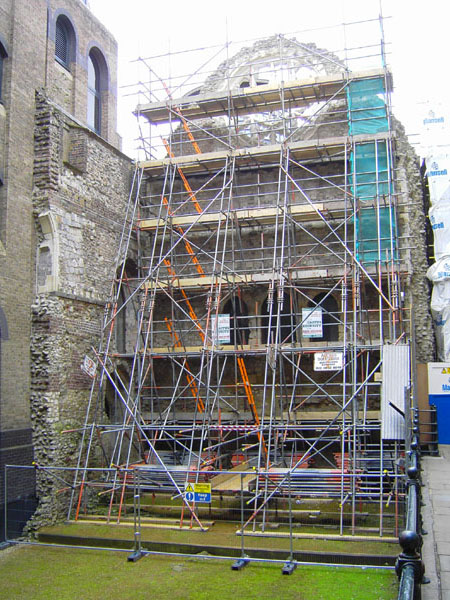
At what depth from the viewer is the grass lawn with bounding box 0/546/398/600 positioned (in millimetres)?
8438

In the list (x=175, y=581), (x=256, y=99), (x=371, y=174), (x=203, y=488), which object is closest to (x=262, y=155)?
(x=256, y=99)

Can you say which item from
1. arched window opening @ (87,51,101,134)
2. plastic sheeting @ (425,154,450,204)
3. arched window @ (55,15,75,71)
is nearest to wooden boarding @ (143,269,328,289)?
plastic sheeting @ (425,154,450,204)

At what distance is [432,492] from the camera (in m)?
9.89

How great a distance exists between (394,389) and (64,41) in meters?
12.7

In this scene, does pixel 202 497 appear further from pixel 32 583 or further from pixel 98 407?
pixel 98 407

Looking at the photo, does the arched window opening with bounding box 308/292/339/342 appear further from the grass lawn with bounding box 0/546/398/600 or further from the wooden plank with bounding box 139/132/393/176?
the grass lawn with bounding box 0/546/398/600

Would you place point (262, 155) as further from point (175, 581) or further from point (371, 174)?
point (175, 581)

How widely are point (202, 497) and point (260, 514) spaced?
2.46 meters

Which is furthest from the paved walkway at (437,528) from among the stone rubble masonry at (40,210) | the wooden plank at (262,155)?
the wooden plank at (262,155)

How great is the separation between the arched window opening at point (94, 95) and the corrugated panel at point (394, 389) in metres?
11.4

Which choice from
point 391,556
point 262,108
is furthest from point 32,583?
Result: point 262,108

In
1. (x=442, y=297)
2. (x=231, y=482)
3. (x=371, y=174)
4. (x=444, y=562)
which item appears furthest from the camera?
(x=371, y=174)

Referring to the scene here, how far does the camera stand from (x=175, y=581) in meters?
9.14

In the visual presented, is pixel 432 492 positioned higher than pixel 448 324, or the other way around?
pixel 448 324
